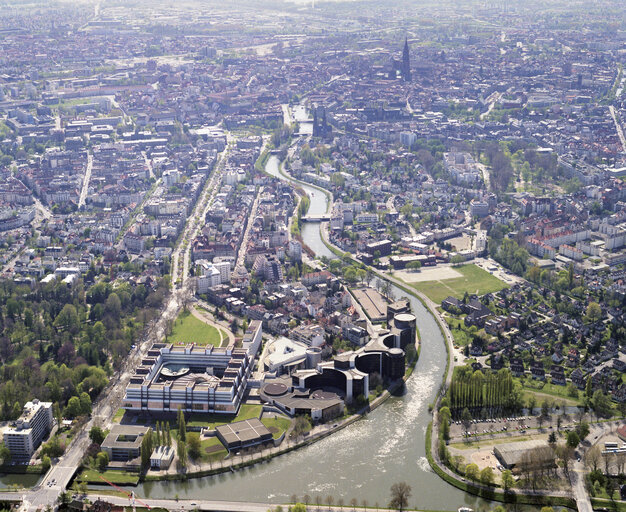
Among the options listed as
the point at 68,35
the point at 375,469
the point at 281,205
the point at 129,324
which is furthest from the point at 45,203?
the point at 68,35

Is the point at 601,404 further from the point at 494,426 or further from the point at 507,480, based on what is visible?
the point at 507,480

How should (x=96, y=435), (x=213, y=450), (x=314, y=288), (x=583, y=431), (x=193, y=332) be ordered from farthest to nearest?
(x=314, y=288) < (x=193, y=332) < (x=583, y=431) < (x=96, y=435) < (x=213, y=450)

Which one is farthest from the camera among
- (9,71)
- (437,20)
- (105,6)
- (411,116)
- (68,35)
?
(105,6)

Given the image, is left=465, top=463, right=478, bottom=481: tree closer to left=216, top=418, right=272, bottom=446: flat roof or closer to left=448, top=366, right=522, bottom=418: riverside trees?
left=448, top=366, right=522, bottom=418: riverside trees

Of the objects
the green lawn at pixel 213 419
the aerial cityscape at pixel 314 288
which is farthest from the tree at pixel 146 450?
the green lawn at pixel 213 419

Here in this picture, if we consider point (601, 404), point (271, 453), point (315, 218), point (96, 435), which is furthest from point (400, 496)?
point (315, 218)

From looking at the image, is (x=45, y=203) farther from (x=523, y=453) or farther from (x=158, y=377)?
(x=523, y=453)

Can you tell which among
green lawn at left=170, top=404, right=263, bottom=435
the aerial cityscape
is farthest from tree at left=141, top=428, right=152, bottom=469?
green lawn at left=170, top=404, right=263, bottom=435
